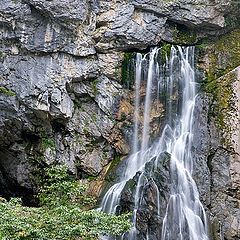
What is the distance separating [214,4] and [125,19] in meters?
3.59

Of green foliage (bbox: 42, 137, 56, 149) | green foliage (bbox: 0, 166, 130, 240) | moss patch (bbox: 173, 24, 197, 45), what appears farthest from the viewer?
moss patch (bbox: 173, 24, 197, 45)

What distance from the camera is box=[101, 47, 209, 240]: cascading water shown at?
12438 mm

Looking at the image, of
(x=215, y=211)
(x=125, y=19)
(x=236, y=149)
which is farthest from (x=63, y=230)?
(x=125, y=19)

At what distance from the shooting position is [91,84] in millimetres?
15945

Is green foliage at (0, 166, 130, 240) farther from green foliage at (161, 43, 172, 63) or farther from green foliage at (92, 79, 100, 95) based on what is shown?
green foliage at (161, 43, 172, 63)

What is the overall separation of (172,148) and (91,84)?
3978mm

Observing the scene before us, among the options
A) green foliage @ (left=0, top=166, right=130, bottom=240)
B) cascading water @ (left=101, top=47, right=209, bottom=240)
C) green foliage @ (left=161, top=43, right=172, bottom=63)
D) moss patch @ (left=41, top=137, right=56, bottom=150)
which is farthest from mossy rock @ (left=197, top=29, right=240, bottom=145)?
green foliage @ (left=0, top=166, right=130, bottom=240)

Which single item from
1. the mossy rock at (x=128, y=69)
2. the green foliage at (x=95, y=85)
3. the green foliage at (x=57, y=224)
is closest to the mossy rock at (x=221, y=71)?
the mossy rock at (x=128, y=69)

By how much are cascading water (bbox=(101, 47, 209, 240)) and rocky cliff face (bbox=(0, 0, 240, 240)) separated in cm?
47

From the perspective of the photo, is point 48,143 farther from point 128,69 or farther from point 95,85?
point 128,69

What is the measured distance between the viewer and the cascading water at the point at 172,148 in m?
12.4

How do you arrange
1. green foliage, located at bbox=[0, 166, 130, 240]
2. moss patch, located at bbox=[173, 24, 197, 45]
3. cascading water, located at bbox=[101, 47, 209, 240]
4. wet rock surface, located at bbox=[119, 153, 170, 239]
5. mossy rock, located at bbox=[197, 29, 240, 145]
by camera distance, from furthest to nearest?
moss patch, located at bbox=[173, 24, 197, 45]
mossy rock, located at bbox=[197, 29, 240, 145]
cascading water, located at bbox=[101, 47, 209, 240]
wet rock surface, located at bbox=[119, 153, 170, 239]
green foliage, located at bbox=[0, 166, 130, 240]

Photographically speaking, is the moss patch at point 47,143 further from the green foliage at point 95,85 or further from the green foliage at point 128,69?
the green foliage at point 128,69

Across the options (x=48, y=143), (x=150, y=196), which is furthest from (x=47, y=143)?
(x=150, y=196)
